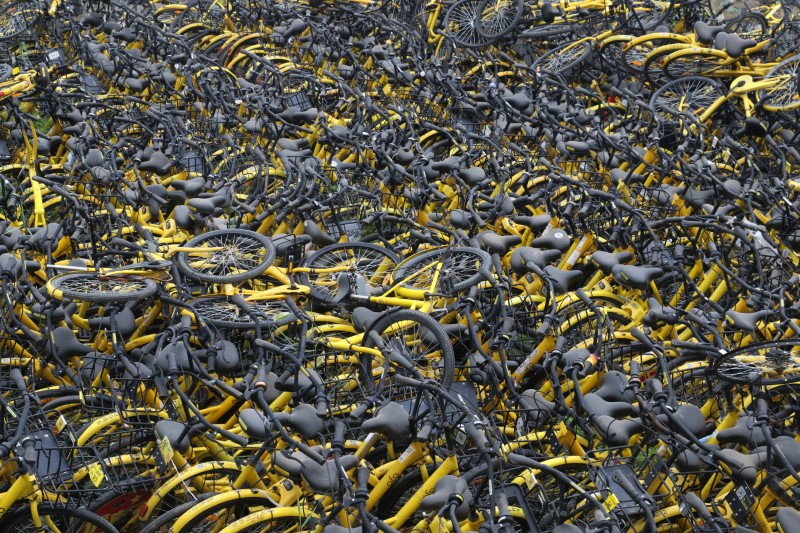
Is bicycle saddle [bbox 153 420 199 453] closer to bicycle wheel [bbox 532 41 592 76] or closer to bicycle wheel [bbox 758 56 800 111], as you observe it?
bicycle wheel [bbox 758 56 800 111]

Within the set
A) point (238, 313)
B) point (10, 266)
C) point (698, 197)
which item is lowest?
point (698, 197)

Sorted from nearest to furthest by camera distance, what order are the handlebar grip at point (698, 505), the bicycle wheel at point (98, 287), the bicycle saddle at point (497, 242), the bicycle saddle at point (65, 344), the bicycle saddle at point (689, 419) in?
the handlebar grip at point (698, 505), the bicycle saddle at point (689, 419), the bicycle wheel at point (98, 287), the bicycle saddle at point (65, 344), the bicycle saddle at point (497, 242)

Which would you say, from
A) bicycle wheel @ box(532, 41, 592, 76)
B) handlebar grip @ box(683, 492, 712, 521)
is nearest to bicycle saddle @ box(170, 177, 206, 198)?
handlebar grip @ box(683, 492, 712, 521)

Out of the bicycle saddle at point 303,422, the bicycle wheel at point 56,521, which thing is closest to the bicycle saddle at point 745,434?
the bicycle saddle at point 303,422

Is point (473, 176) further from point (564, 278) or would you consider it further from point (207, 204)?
point (207, 204)

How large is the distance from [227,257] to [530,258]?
7.59 ft

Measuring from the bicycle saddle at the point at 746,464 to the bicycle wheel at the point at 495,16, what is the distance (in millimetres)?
9602

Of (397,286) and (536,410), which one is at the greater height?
(397,286)

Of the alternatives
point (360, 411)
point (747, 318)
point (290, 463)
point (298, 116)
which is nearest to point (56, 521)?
point (290, 463)

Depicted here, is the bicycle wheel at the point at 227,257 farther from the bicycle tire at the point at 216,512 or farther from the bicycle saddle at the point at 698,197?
the bicycle saddle at the point at 698,197

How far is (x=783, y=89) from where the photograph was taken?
12164 millimetres

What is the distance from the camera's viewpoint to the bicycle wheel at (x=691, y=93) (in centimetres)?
1250

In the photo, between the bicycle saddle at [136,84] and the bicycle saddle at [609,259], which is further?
the bicycle saddle at [136,84]

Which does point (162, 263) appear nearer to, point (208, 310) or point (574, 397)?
point (208, 310)
